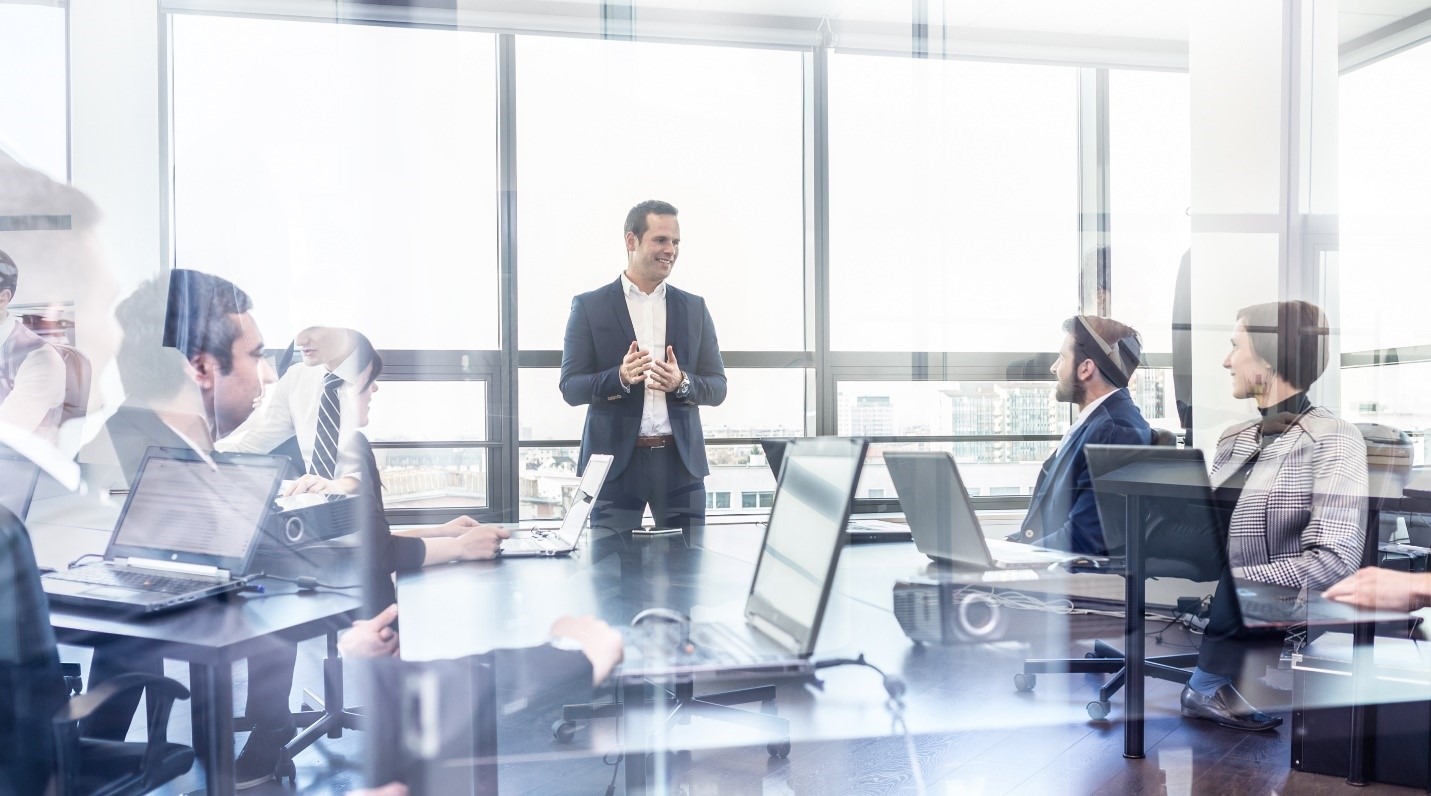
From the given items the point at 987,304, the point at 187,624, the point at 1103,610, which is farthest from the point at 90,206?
the point at 1103,610

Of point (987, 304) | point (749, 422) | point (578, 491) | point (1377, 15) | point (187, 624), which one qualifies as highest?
point (1377, 15)

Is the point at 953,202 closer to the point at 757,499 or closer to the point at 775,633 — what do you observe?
the point at 757,499

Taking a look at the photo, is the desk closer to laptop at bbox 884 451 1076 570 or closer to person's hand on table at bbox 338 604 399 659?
person's hand on table at bbox 338 604 399 659

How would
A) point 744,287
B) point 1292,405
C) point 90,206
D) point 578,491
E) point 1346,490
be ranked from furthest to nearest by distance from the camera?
point 1292,405 < point 1346,490 < point 744,287 < point 578,491 < point 90,206

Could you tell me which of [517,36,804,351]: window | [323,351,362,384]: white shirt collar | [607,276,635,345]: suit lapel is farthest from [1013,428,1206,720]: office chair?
[323,351,362,384]: white shirt collar

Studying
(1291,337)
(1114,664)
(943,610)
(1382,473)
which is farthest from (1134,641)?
(1291,337)

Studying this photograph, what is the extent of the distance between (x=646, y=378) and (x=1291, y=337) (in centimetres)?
212

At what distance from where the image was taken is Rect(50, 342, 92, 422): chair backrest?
145 centimetres

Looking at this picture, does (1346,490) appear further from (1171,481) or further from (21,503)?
(21,503)

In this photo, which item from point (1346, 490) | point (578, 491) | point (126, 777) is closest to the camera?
point (126, 777)

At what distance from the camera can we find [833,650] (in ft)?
6.29

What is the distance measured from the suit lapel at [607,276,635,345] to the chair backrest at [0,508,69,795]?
1.14 m

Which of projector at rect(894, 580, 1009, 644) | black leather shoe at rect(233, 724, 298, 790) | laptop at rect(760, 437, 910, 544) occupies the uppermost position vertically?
laptop at rect(760, 437, 910, 544)

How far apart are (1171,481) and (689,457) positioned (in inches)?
59.2
